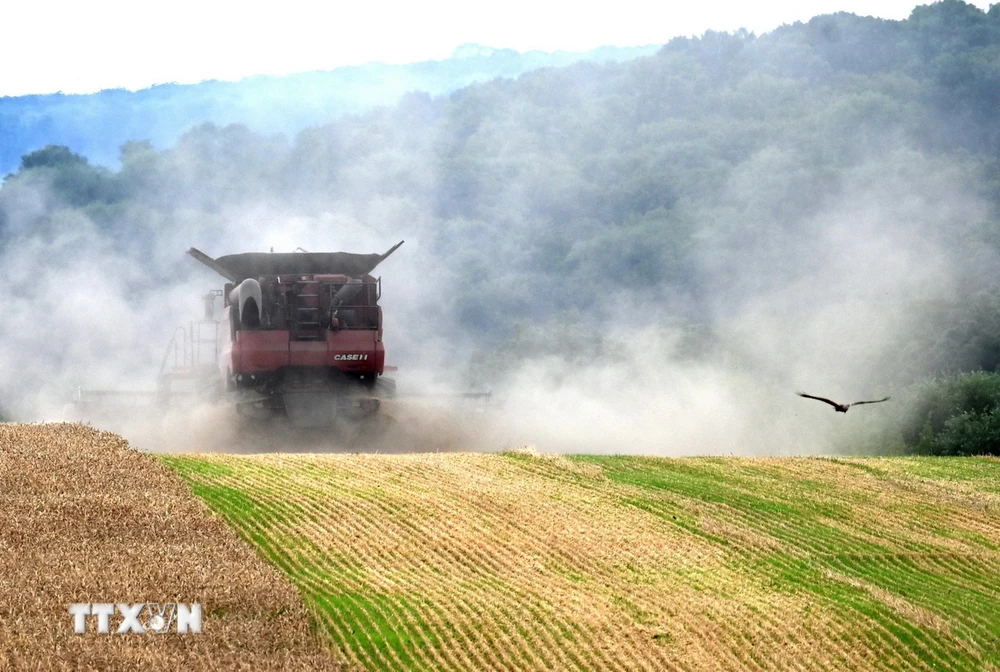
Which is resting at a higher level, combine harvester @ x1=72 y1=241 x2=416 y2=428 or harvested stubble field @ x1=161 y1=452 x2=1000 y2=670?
combine harvester @ x1=72 y1=241 x2=416 y2=428

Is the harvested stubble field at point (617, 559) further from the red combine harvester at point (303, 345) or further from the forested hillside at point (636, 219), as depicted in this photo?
the forested hillside at point (636, 219)

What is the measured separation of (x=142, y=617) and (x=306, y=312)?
574 inches

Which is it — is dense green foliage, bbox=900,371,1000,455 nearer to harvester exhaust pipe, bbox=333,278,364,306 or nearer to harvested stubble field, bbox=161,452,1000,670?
harvested stubble field, bbox=161,452,1000,670

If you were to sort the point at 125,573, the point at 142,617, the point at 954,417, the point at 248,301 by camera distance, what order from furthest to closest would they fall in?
the point at 954,417 < the point at 248,301 < the point at 125,573 < the point at 142,617

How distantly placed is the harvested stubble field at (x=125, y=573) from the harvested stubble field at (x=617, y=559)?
640mm

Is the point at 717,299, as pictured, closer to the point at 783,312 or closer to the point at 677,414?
the point at 783,312

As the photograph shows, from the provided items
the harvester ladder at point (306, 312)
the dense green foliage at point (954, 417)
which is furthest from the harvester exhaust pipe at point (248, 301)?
the dense green foliage at point (954, 417)

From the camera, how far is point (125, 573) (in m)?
17.0

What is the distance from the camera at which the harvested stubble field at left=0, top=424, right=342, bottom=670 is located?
14.3 metres

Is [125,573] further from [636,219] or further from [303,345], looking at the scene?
[636,219]

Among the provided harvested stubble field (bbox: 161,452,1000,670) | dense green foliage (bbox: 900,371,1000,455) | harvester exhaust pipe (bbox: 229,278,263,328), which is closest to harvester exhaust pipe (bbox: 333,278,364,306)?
harvester exhaust pipe (bbox: 229,278,263,328)

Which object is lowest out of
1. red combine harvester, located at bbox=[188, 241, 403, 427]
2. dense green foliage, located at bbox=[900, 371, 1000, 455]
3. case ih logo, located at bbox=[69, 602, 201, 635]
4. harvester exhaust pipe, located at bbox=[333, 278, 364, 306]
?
dense green foliage, located at bbox=[900, 371, 1000, 455]

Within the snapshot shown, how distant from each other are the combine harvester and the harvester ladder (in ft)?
0.07

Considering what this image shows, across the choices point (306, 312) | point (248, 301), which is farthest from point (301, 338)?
point (248, 301)
